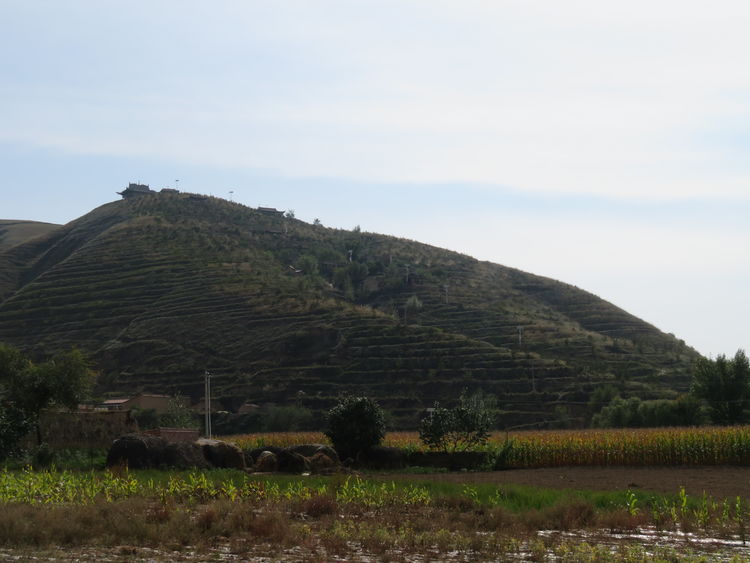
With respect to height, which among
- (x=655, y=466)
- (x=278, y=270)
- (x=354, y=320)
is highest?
(x=278, y=270)

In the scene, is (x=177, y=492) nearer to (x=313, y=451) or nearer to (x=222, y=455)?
(x=222, y=455)

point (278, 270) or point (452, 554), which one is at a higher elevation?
point (278, 270)

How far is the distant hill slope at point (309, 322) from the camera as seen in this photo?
78.8m

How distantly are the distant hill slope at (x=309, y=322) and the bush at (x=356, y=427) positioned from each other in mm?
30196

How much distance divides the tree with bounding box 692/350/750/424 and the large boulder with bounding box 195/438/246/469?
34119 mm

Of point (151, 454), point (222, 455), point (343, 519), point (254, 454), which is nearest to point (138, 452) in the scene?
point (151, 454)

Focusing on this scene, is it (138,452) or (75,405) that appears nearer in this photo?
(138,452)

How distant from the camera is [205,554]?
1216cm

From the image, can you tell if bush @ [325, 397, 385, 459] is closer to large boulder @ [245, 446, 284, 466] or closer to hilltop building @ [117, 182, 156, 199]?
large boulder @ [245, 446, 284, 466]

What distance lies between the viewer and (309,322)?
90250 mm

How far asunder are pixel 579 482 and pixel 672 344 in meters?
84.9

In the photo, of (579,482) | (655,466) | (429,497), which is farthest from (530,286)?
(429,497)

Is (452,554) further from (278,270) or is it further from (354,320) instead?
(278,270)

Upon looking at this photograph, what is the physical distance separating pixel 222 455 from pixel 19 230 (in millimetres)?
166727
